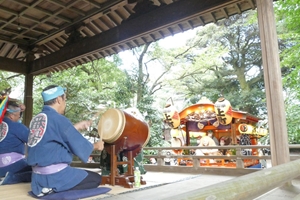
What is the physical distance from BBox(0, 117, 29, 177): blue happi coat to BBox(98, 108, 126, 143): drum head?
1060 millimetres

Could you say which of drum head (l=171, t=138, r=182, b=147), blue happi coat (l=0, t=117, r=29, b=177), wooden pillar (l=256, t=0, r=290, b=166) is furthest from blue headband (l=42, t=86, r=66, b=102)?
drum head (l=171, t=138, r=182, b=147)

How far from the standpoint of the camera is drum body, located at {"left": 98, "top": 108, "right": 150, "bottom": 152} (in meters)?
3.38

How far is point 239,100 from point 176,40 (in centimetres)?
528

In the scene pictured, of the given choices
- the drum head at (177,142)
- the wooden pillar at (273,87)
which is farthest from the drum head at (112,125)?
the drum head at (177,142)

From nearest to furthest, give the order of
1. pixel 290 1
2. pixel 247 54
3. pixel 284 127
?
pixel 284 127 < pixel 290 1 < pixel 247 54

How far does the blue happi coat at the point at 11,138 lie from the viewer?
11.3 ft

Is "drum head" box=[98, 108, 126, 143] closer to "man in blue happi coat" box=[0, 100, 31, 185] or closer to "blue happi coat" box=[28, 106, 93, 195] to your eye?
"blue happi coat" box=[28, 106, 93, 195]

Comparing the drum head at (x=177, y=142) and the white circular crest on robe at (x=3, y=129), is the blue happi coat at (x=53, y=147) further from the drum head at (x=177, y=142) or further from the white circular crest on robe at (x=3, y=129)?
Answer: the drum head at (x=177, y=142)

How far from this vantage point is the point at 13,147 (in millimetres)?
3533

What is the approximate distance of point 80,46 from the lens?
16.8 feet

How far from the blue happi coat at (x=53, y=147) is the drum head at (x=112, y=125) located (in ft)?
2.32

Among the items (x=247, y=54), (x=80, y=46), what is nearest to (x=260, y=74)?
(x=247, y=54)

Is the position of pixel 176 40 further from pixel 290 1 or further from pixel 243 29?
pixel 290 1

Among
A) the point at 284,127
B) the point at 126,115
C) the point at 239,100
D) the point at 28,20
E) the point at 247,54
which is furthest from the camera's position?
the point at 247,54
